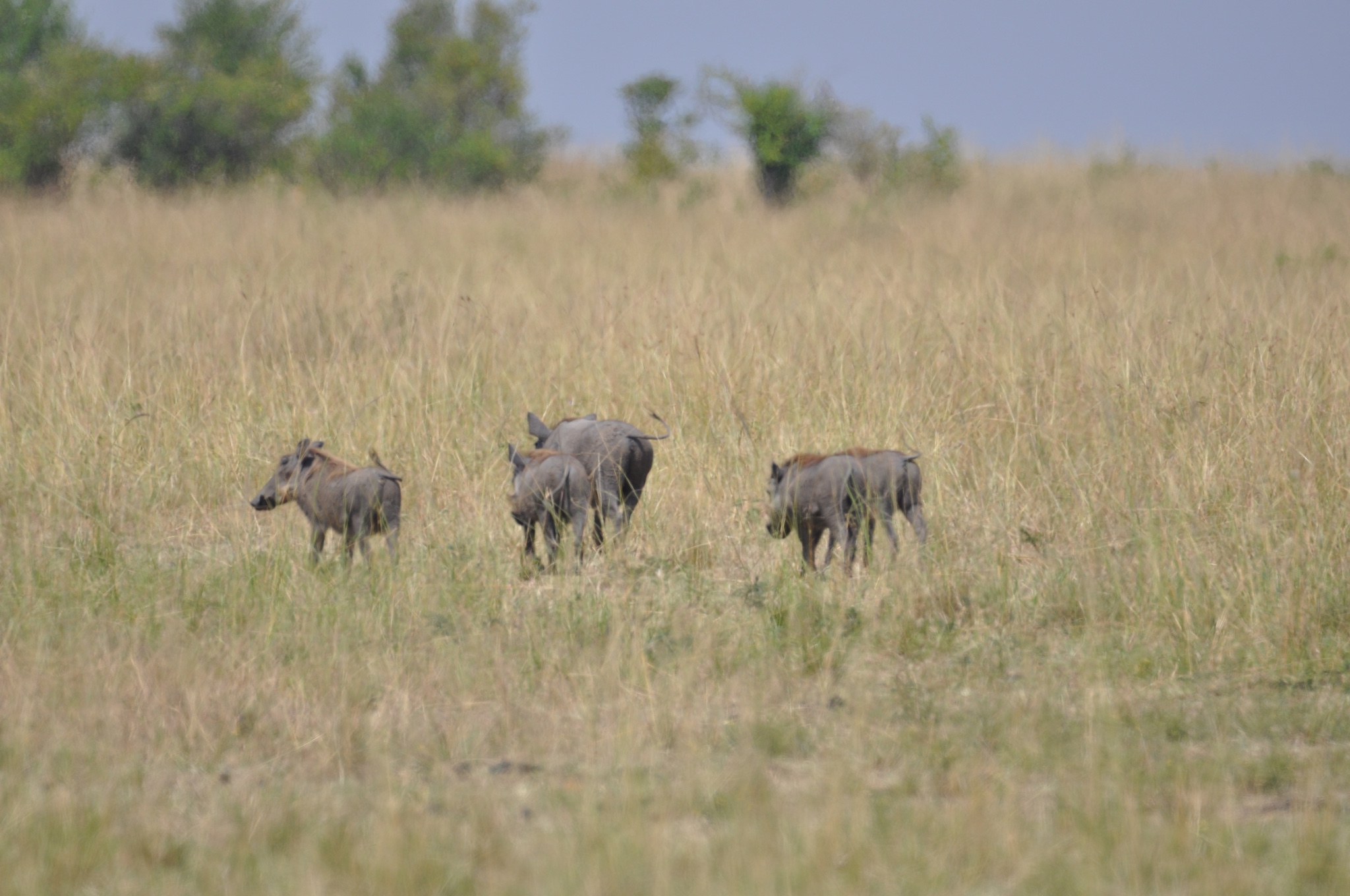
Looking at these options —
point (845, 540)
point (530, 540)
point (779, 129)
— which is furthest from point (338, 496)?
point (779, 129)

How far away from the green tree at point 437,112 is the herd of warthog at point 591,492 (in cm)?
1326

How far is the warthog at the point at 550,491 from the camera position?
5.30m

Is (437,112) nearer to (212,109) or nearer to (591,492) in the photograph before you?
(212,109)

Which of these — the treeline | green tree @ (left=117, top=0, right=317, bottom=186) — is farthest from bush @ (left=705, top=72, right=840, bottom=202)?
green tree @ (left=117, top=0, right=317, bottom=186)

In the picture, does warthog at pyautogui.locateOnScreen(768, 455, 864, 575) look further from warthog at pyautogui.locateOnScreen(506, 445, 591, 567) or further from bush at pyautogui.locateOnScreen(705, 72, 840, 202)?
bush at pyautogui.locateOnScreen(705, 72, 840, 202)

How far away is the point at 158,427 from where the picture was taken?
7258 millimetres

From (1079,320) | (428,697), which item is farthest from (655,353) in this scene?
(428,697)

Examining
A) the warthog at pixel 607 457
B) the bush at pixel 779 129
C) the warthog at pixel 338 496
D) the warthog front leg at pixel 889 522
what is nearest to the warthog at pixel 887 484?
the warthog front leg at pixel 889 522

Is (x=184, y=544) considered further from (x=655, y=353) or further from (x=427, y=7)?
(x=427, y=7)

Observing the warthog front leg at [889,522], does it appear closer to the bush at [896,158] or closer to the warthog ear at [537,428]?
the warthog ear at [537,428]

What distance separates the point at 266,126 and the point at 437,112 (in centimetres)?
335

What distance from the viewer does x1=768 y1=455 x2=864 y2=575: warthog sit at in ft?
16.8

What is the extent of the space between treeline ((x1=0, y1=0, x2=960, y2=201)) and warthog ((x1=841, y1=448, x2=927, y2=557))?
1302 cm

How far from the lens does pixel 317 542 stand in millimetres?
5395
